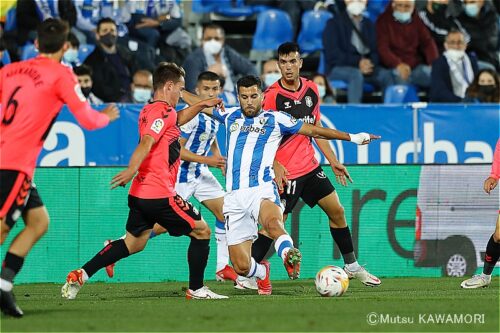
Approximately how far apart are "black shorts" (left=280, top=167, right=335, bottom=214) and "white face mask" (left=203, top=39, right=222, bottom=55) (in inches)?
247

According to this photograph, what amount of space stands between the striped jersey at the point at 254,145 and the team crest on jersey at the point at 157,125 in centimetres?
98

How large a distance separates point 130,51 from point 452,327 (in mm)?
11372

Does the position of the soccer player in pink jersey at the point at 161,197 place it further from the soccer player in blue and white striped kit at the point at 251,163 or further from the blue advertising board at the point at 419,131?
the blue advertising board at the point at 419,131

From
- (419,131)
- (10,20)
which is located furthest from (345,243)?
(10,20)

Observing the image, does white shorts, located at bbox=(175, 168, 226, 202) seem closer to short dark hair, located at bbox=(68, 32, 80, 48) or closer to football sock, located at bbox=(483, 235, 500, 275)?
football sock, located at bbox=(483, 235, 500, 275)

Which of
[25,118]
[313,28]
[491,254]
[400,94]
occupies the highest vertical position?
[25,118]

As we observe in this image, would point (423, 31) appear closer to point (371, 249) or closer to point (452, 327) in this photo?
point (371, 249)

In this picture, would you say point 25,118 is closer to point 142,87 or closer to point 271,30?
point 142,87

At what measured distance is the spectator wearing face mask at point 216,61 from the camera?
59.0ft

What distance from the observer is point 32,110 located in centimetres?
898

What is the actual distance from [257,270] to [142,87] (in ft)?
22.8

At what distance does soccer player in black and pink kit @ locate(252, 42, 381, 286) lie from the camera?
1230 cm

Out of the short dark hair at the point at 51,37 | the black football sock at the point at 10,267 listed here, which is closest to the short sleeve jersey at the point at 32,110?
the short dark hair at the point at 51,37

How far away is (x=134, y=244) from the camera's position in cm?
1101
